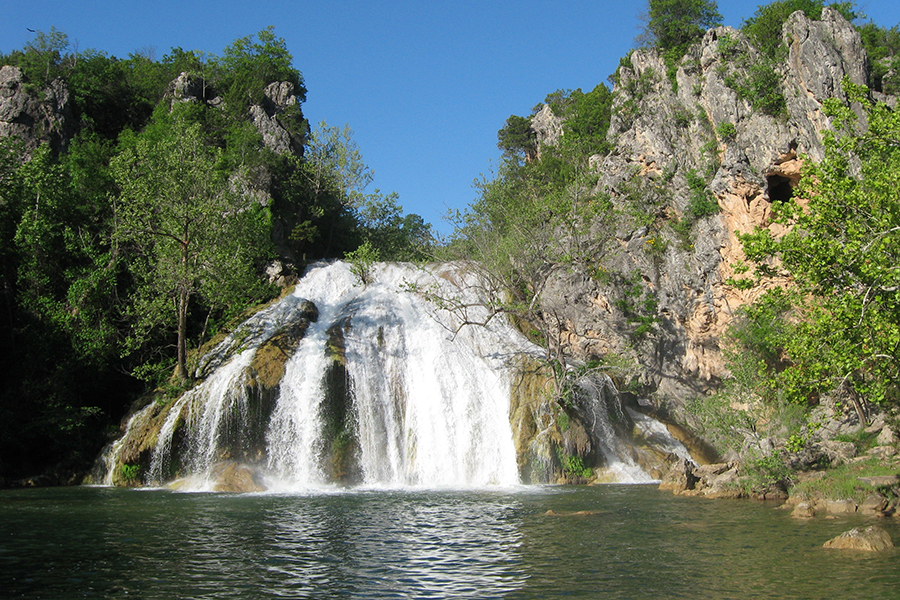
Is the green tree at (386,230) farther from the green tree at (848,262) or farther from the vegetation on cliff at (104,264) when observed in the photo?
the green tree at (848,262)

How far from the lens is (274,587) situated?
10297 millimetres

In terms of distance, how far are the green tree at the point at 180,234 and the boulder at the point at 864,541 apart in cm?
2624

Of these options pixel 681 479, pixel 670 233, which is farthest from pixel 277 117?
pixel 681 479

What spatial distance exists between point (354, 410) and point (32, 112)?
108 feet

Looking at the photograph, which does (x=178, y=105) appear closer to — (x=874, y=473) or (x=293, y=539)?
(x=293, y=539)

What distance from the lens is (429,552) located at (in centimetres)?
1284

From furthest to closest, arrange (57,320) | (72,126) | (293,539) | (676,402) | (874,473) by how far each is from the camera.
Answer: (72,126) → (676,402) → (57,320) → (874,473) → (293,539)

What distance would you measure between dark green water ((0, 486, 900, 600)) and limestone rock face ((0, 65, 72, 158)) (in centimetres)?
3090

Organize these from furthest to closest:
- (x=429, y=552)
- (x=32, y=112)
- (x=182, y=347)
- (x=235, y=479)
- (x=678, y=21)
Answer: (x=678, y=21)
(x=32, y=112)
(x=182, y=347)
(x=235, y=479)
(x=429, y=552)

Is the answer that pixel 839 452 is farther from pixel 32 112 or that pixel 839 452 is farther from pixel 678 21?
pixel 32 112

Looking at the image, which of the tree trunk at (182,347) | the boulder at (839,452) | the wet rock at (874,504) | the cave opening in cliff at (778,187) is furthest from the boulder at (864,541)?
the cave opening in cliff at (778,187)

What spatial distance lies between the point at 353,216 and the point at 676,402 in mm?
30136

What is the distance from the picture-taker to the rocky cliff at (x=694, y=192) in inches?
1411

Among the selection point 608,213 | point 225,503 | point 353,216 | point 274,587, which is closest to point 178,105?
point 353,216
